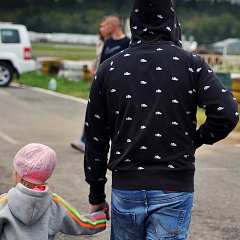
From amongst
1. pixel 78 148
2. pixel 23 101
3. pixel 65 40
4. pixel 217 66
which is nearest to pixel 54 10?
pixel 65 40

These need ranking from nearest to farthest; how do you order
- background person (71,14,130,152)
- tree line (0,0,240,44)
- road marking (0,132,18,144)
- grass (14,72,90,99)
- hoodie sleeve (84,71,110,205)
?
hoodie sleeve (84,71,110,205)
background person (71,14,130,152)
road marking (0,132,18,144)
grass (14,72,90,99)
tree line (0,0,240,44)

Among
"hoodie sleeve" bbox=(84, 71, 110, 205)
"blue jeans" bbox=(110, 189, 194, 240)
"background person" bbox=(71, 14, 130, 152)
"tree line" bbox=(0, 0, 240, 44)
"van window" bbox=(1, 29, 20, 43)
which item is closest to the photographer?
"blue jeans" bbox=(110, 189, 194, 240)

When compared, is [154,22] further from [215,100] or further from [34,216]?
[34,216]

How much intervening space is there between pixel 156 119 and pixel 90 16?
10574 centimetres

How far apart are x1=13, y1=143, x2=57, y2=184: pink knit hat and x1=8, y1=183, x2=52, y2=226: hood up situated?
A: 0.18ft

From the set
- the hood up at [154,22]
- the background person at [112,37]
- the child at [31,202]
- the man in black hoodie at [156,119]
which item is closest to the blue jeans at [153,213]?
the man in black hoodie at [156,119]

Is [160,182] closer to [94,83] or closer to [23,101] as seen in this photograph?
[94,83]

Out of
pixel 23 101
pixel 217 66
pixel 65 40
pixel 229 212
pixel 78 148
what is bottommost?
pixel 65 40

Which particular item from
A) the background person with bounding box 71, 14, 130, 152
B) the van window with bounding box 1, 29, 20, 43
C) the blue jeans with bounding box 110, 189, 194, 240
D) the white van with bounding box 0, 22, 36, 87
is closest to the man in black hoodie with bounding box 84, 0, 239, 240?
the blue jeans with bounding box 110, 189, 194, 240

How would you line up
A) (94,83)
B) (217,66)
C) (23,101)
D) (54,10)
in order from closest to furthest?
(94,83) → (23,101) → (217,66) → (54,10)

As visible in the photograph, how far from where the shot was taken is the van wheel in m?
21.8

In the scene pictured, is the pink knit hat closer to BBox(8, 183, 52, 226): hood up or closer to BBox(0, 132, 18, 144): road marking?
BBox(8, 183, 52, 226): hood up

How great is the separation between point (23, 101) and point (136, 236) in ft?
47.7

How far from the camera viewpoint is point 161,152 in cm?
333
